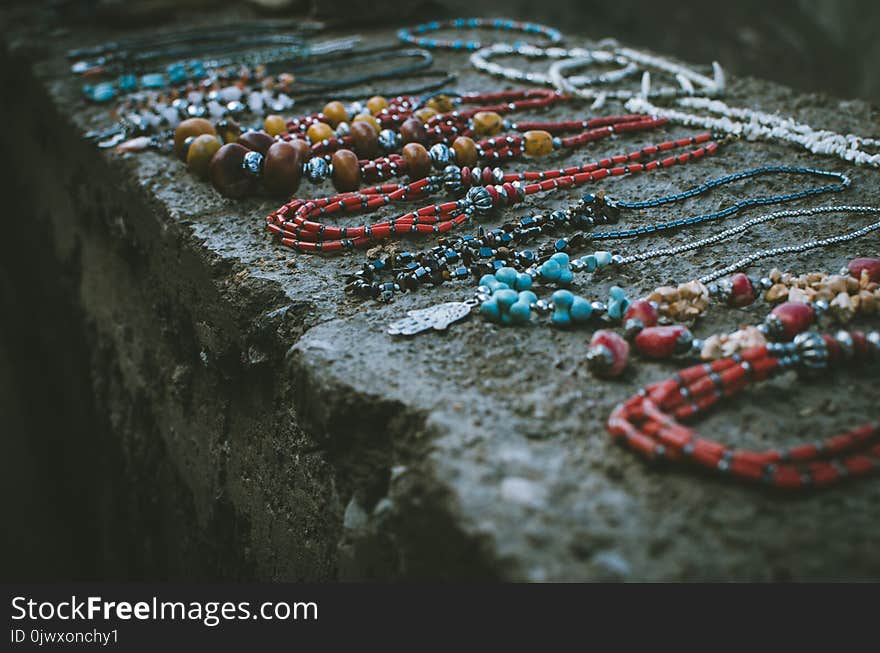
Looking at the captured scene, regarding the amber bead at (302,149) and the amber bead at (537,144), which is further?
the amber bead at (537,144)

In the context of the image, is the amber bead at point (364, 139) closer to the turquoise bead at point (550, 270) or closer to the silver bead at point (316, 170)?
the silver bead at point (316, 170)

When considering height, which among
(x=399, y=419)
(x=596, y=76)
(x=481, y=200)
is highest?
(x=596, y=76)

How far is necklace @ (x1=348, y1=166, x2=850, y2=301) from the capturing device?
133 cm

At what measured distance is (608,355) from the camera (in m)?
1.04

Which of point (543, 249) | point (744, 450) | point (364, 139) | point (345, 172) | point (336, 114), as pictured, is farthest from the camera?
point (336, 114)

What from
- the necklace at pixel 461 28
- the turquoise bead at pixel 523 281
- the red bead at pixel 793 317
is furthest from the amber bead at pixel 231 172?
the necklace at pixel 461 28

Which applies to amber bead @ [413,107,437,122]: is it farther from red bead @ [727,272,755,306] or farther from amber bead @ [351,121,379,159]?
red bead @ [727,272,755,306]

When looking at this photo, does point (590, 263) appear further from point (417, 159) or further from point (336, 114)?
point (336, 114)

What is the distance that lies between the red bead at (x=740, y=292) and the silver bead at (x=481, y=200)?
0.54 meters

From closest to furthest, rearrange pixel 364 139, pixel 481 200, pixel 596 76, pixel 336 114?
1. pixel 481 200
2. pixel 364 139
3. pixel 336 114
4. pixel 596 76

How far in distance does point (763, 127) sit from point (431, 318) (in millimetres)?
1151

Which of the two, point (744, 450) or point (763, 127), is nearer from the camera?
point (744, 450)

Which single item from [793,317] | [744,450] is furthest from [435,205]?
[744,450]

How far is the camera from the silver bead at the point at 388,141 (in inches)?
72.1
